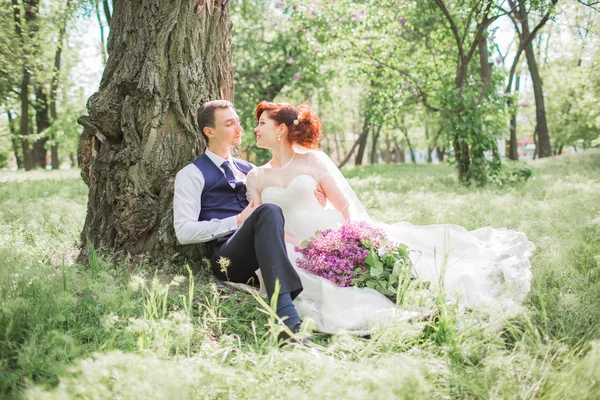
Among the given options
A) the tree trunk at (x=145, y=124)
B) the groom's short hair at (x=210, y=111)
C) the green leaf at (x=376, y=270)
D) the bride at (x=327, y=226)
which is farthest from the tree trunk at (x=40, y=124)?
the green leaf at (x=376, y=270)

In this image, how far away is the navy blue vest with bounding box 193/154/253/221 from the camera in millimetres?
4168

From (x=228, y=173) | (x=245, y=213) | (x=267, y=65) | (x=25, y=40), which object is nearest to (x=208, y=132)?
(x=228, y=173)

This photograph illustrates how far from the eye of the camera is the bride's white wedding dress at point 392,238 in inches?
130

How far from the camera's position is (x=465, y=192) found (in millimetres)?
8609

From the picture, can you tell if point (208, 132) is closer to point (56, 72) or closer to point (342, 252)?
point (342, 252)

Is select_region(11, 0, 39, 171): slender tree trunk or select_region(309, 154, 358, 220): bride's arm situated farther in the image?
select_region(11, 0, 39, 171): slender tree trunk

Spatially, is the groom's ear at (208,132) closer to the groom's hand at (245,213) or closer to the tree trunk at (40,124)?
the groom's hand at (245,213)

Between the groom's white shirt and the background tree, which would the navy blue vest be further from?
the background tree

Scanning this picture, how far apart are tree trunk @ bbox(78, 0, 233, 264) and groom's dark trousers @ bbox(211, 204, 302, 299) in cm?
66

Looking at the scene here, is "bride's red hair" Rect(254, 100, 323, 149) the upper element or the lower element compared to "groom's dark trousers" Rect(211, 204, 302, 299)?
upper

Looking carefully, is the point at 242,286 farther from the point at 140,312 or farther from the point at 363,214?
the point at 363,214

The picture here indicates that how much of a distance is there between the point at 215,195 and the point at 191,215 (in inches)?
12.8

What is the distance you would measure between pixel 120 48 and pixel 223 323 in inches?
108

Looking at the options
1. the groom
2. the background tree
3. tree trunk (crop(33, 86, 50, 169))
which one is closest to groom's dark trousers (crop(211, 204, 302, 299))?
the groom
